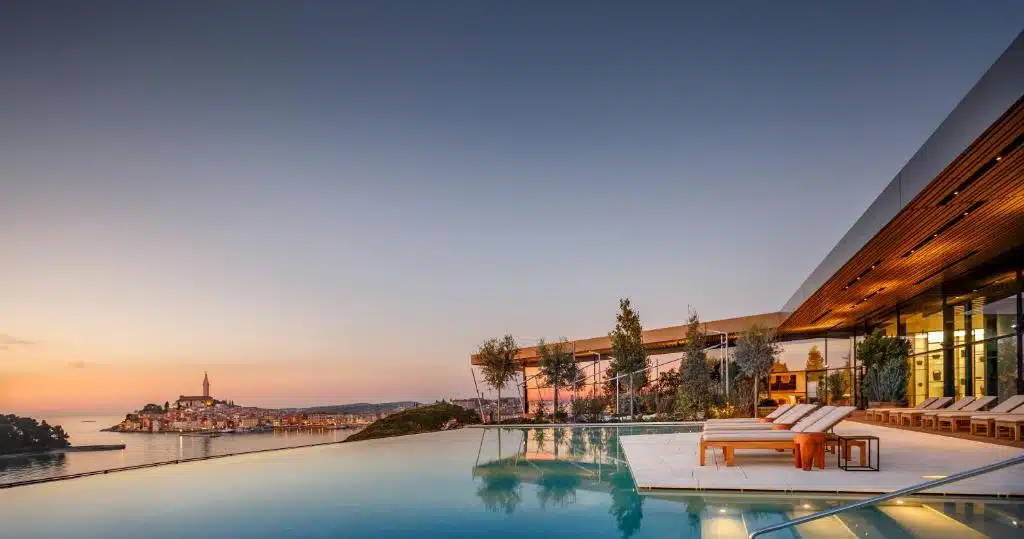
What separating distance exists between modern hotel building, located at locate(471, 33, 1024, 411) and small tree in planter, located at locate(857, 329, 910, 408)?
221 millimetres

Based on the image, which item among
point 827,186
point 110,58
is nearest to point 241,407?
point 110,58

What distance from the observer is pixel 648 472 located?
7.80m

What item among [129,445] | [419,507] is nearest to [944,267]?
[419,507]

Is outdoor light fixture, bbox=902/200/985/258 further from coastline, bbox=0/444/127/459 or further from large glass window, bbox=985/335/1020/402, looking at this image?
coastline, bbox=0/444/127/459

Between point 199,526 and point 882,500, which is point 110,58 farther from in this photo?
point 882,500

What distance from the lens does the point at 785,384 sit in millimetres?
22906

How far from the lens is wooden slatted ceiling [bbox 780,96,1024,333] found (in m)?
5.82

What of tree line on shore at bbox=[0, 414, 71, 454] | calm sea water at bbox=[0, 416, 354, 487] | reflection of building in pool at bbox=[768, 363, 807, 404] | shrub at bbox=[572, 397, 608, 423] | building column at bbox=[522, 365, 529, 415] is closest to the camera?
calm sea water at bbox=[0, 416, 354, 487]

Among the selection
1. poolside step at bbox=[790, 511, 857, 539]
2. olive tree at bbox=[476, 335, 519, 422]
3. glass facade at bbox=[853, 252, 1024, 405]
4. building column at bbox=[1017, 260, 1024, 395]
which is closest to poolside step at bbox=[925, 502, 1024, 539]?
poolside step at bbox=[790, 511, 857, 539]

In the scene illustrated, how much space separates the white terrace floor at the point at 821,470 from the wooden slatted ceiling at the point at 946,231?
8.47 ft

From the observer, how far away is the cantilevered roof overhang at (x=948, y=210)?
5.00m

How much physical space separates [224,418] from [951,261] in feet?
62.7

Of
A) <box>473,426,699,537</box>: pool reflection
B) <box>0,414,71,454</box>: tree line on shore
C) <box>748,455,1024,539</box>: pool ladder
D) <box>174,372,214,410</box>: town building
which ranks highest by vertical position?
<box>748,455,1024,539</box>: pool ladder

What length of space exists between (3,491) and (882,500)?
26.9ft
